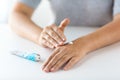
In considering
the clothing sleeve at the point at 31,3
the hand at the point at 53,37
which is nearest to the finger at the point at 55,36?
the hand at the point at 53,37

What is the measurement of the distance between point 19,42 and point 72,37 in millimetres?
199

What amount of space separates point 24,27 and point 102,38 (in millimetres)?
320

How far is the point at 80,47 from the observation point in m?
0.95

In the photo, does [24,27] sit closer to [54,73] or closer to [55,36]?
[55,36]

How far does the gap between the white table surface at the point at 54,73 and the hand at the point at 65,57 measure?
0.05 feet

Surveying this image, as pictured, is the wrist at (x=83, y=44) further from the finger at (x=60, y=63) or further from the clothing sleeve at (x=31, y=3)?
the clothing sleeve at (x=31, y=3)

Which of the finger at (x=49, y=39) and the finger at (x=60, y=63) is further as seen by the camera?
the finger at (x=49, y=39)

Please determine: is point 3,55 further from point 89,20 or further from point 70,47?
point 89,20

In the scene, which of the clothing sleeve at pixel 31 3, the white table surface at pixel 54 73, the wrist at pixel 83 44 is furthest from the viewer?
the clothing sleeve at pixel 31 3

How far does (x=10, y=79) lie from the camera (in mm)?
812

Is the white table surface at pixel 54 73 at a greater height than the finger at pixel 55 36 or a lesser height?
lesser

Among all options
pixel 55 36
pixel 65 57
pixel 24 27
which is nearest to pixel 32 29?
pixel 24 27

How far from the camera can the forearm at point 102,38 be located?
3.21 feet

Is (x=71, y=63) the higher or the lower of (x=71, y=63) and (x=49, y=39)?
the lower
